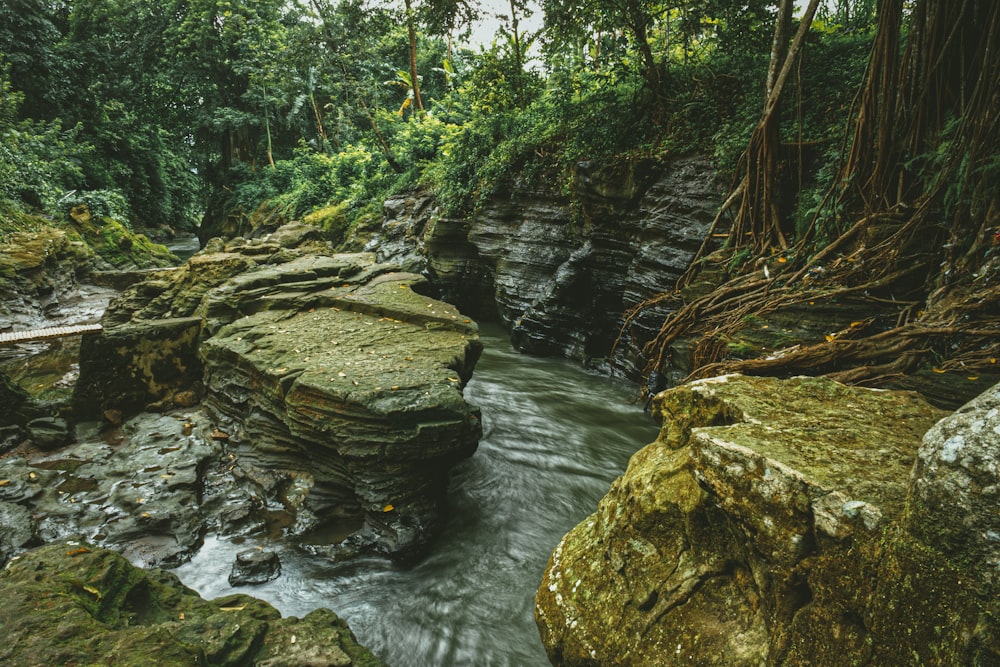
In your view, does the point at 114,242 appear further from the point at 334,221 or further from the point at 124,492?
the point at 124,492

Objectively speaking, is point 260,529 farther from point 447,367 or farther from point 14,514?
point 447,367

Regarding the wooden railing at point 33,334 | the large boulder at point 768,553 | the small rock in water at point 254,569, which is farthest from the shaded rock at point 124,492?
the wooden railing at point 33,334

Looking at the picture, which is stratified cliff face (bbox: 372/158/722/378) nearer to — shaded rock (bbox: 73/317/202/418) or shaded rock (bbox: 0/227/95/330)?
shaded rock (bbox: 73/317/202/418)

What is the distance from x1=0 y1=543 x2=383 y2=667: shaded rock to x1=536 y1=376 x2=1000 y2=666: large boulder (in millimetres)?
1347

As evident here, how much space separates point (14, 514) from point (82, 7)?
2790cm

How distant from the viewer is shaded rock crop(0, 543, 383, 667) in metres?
1.90

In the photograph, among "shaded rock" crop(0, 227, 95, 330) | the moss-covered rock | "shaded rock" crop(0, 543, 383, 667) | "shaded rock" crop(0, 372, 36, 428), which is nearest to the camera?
"shaded rock" crop(0, 543, 383, 667)

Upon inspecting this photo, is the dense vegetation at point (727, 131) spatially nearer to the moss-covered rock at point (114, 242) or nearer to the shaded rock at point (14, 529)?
the moss-covered rock at point (114, 242)

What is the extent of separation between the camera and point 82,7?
68.5 feet

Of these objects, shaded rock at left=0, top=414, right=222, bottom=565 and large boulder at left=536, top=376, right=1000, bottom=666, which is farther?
shaded rock at left=0, top=414, right=222, bottom=565

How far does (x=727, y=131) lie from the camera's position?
21.5 feet

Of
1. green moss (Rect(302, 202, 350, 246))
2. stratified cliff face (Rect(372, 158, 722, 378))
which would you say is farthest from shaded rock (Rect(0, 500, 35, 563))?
green moss (Rect(302, 202, 350, 246))

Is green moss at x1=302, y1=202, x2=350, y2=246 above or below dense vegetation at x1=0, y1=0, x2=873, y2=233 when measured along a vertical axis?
below

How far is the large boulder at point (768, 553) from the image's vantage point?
1.34 metres
